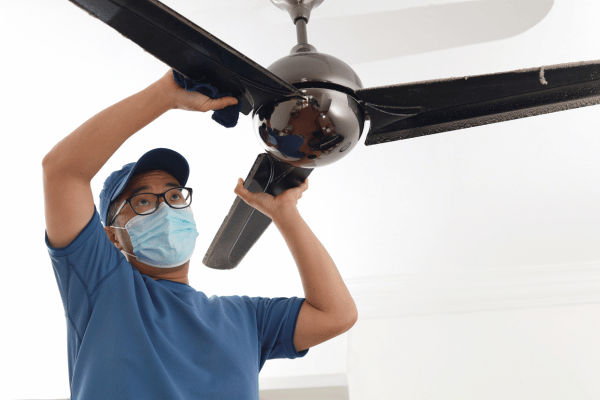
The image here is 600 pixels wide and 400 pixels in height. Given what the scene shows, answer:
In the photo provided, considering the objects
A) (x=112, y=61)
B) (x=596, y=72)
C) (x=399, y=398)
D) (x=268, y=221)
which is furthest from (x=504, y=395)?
(x=112, y=61)

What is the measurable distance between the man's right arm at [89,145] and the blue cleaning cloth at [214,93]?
33mm

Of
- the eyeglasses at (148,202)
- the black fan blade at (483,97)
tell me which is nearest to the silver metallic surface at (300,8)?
the black fan blade at (483,97)

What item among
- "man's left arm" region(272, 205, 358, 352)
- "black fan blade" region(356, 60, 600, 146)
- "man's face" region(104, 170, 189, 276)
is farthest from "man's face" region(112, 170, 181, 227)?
"black fan blade" region(356, 60, 600, 146)

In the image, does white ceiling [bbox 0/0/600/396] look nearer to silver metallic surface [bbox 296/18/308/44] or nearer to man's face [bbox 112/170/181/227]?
silver metallic surface [bbox 296/18/308/44]

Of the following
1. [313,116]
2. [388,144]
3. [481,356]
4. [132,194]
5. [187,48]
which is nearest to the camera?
[187,48]

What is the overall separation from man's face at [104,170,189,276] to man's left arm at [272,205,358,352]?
0.85ft

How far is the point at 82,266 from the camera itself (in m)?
0.90

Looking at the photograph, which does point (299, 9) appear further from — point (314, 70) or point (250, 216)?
point (250, 216)

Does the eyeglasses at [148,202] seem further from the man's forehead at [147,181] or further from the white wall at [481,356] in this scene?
the white wall at [481,356]

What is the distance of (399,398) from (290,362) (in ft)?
1.83

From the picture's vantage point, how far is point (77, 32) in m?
1.41

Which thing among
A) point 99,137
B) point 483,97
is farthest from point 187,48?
point 483,97

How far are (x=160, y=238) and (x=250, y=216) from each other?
0.19 m

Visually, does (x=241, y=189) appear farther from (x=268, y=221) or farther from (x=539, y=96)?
(x=539, y=96)
